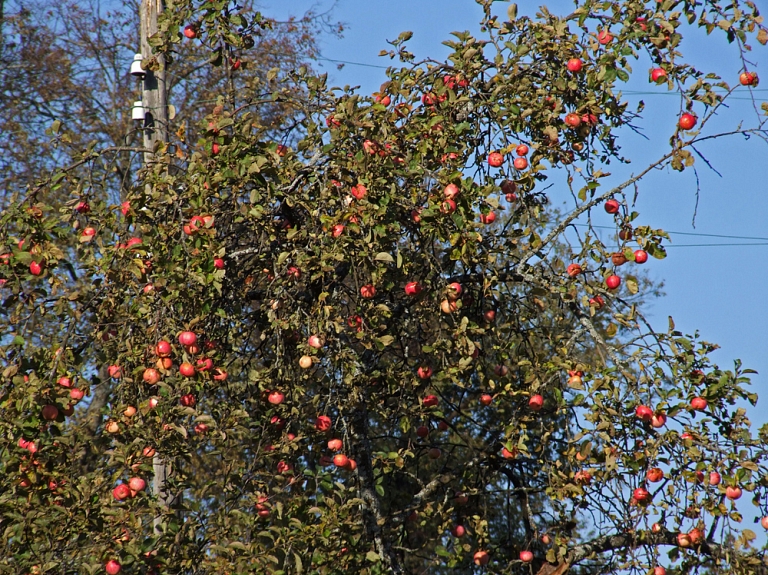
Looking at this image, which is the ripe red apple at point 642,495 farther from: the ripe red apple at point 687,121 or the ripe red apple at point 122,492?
the ripe red apple at point 122,492

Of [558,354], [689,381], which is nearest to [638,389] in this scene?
[689,381]

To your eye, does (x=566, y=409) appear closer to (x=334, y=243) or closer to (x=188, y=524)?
(x=334, y=243)

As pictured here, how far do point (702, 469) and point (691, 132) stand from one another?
1617 mm

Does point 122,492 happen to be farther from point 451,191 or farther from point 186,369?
point 451,191

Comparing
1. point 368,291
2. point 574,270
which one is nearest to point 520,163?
point 574,270

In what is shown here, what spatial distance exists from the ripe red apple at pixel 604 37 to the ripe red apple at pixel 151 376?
9.32 feet

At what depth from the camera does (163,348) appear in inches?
159

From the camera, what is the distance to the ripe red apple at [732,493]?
405cm

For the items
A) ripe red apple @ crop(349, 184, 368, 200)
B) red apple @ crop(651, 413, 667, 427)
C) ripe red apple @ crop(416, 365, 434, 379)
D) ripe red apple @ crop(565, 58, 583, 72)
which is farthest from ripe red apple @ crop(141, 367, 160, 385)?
ripe red apple @ crop(565, 58, 583, 72)

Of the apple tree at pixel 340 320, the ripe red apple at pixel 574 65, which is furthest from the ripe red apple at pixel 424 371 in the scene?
the ripe red apple at pixel 574 65

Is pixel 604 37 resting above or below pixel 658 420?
above

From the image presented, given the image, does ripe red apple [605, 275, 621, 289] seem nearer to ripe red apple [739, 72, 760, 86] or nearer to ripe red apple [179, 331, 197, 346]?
ripe red apple [739, 72, 760, 86]

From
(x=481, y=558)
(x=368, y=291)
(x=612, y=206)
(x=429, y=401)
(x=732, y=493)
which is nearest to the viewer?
(x=732, y=493)

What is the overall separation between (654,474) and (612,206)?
4.42 ft
